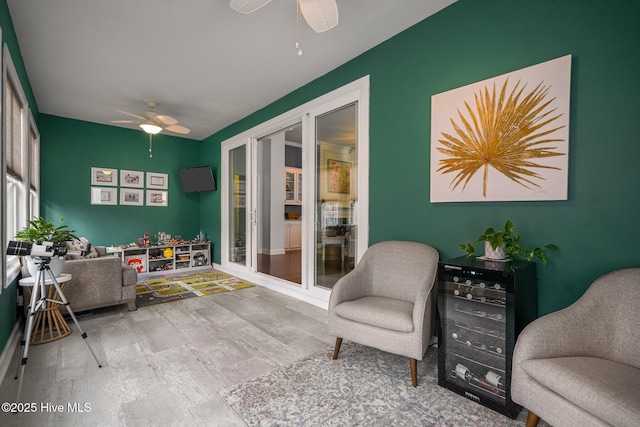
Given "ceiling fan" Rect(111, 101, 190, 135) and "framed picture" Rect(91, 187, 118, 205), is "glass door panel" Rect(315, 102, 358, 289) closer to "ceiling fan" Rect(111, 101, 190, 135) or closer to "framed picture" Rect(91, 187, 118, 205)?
"ceiling fan" Rect(111, 101, 190, 135)

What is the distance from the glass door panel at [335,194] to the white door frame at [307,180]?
0.08m

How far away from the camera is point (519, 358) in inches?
60.5

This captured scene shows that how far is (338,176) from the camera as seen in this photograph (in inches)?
145

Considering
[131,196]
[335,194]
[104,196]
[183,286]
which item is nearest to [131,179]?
[131,196]

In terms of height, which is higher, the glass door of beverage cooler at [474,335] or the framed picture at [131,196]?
the framed picture at [131,196]

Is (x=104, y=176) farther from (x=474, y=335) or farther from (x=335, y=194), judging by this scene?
(x=474, y=335)

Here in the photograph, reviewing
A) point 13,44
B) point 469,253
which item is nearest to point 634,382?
point 469,253

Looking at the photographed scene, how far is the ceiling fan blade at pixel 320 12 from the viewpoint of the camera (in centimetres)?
199

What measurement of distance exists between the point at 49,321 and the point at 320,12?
Result: 3.50m

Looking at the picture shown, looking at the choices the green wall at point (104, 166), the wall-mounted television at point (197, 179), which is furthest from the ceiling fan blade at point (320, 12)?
the green wall at point (104, 166)

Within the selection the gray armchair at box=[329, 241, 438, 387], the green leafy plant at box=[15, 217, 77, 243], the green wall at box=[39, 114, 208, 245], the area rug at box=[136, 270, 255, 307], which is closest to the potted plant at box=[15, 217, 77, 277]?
the green leafy plant at box=[15, 217, 77, 243]

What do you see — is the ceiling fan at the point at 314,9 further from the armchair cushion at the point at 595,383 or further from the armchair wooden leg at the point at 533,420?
the armchair wooden leg at the point at 533,420

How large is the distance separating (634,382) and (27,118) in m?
5.76

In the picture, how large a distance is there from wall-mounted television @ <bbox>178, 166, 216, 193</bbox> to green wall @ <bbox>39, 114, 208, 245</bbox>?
241mm
